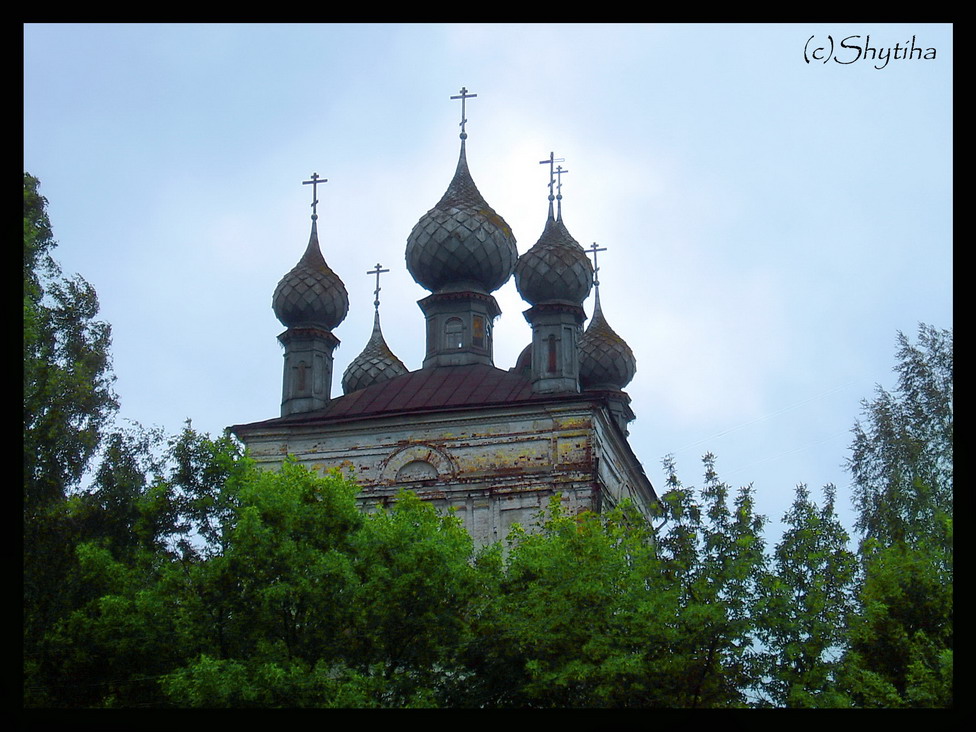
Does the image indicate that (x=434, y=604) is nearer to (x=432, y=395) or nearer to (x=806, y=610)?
(x=806, y=610)

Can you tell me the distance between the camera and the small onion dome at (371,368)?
28.0 m

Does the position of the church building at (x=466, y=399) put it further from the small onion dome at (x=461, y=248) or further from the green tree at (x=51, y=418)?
the green tree at (x=51, y=418)

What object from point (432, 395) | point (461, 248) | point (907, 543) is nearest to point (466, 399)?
point (432, 395)

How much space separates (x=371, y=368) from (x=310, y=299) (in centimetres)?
457

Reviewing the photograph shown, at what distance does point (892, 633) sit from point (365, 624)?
17.4 ft

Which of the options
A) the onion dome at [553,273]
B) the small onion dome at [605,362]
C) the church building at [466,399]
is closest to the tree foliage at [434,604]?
the church building at [466,399]

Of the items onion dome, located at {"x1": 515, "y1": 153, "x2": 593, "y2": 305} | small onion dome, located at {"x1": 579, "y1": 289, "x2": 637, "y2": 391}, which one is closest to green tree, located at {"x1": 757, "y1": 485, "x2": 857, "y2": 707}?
onion dome, located at {"x1": 515, "y1": 153, "x2": 593, "y2": 305}

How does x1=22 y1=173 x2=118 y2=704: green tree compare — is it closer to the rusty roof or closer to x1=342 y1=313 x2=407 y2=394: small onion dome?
the rusty roof

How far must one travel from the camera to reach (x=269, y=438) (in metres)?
22.3

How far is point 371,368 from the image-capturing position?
92.1 ft

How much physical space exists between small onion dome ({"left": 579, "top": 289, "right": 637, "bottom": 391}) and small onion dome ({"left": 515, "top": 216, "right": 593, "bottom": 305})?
4.35m

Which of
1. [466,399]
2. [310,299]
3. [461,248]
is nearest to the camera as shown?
[466,399]
